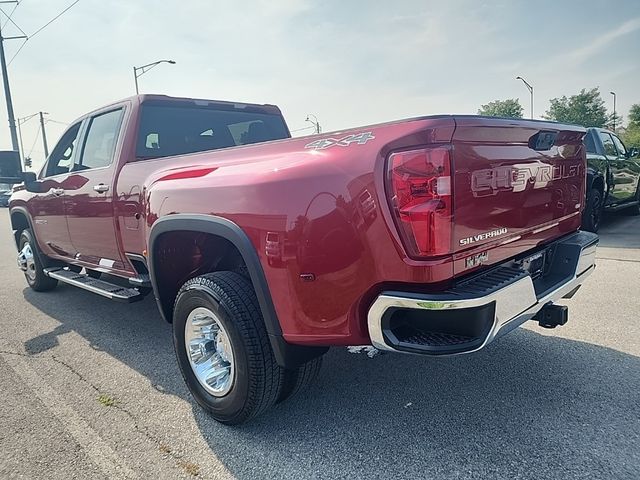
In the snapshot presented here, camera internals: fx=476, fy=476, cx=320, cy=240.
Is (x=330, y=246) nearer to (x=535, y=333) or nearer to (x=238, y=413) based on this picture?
(x=238, y=413)

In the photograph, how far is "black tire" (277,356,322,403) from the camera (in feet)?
8.55

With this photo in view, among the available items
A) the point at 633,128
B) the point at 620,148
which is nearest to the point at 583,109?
the point at 633,128

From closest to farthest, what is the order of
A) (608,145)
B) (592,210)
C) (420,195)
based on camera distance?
(420,195), (592,210), (608,145)

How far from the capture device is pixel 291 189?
2.16 meters

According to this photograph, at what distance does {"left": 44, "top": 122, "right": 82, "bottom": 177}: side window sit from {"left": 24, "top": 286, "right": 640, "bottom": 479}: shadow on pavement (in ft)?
7.74

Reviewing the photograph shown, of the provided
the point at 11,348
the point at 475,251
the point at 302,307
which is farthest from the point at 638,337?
the point at 11,348

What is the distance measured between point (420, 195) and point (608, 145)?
28.1 ft

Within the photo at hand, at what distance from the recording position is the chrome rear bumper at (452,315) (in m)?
1.92

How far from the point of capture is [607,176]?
8328 mm

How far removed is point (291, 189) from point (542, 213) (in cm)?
145

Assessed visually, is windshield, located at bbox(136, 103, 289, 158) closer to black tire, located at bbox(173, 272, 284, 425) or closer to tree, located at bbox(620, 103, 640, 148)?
black tire, located at bbox(173, 272, 284, 425)

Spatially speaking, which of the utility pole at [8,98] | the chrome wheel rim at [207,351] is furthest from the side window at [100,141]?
the utility pole at [8,98]

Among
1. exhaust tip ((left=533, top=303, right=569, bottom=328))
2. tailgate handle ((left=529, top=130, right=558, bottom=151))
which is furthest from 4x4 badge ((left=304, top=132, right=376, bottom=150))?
exhaust tip ((left=533, top=303, right=569, bottom=328))

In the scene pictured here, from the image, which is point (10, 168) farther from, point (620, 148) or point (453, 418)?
point (620, 148)
